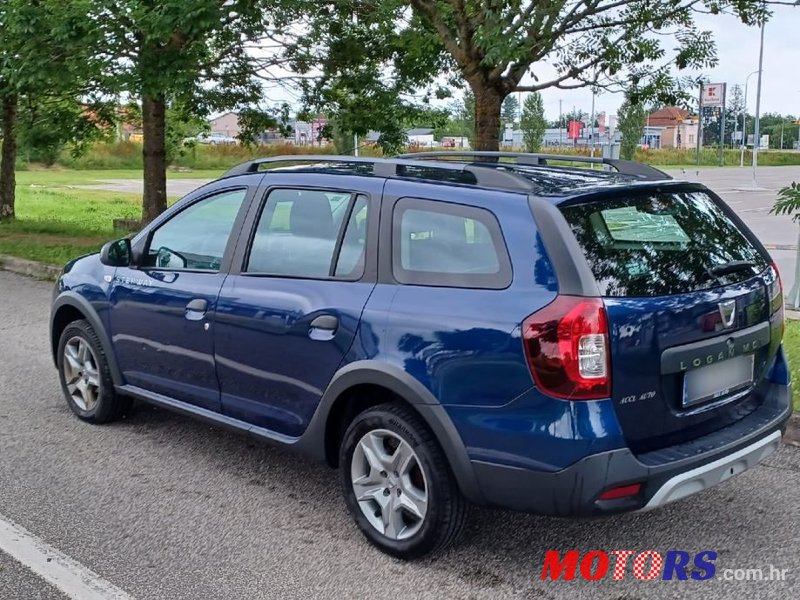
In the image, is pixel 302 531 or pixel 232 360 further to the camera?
pixel 232 360

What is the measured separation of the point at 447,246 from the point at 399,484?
1.01 meters

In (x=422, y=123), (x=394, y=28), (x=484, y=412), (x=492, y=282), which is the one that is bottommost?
(x=484, y=412)

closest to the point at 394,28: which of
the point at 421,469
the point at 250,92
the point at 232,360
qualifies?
the point at 250,92

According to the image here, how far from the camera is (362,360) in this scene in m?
3.77

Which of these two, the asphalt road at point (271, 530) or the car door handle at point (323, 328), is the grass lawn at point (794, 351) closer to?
the asphalt road at point (271, 530)

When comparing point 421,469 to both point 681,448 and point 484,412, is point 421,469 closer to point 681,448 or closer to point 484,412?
point 484,412

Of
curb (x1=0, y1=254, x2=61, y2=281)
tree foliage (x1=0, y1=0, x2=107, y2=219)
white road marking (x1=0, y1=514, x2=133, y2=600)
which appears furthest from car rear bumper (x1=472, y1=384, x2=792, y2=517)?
curb (x1=0, y1=254, x2=61, y2=281)

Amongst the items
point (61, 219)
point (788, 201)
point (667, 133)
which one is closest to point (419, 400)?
point (788, 201)

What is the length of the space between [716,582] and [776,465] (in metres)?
1.57

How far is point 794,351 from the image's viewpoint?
6.84m

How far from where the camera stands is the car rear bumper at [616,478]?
10.6 ft

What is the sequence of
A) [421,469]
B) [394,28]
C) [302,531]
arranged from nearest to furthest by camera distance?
[421,469] → [302,531] → [394,28]

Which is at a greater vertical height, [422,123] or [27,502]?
[422,123]

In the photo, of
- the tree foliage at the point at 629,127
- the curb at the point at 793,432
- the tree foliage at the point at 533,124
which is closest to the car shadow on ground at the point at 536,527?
the curb at the point at 793,432
